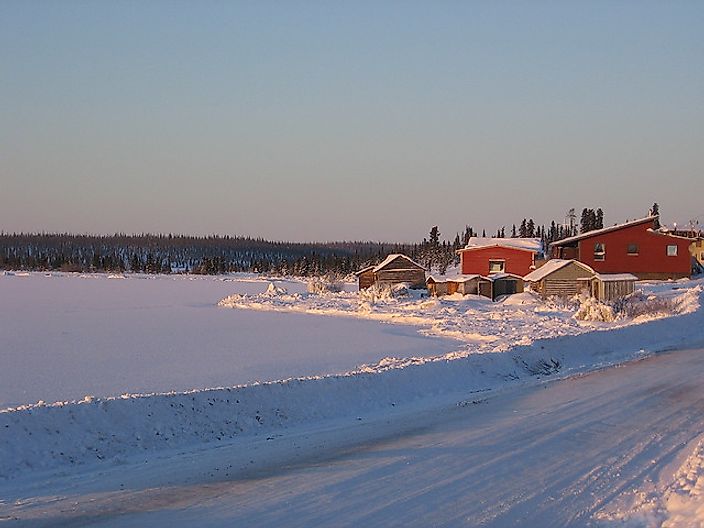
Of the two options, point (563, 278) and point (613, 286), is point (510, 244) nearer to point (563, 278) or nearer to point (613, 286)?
point (563, 278)

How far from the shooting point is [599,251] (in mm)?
61812

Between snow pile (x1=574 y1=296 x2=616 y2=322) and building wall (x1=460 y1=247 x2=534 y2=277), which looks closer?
snow pile (x1=574 y1=296 x2=616 y2=322)

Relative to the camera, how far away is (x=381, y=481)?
835 centimetres

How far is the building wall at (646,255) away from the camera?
61000 millimetres

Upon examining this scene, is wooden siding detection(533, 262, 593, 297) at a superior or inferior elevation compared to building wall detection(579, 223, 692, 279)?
inferior

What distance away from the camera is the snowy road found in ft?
23.9

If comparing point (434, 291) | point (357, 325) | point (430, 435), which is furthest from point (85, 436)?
point (434, 291)

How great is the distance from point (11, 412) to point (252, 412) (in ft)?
11.1

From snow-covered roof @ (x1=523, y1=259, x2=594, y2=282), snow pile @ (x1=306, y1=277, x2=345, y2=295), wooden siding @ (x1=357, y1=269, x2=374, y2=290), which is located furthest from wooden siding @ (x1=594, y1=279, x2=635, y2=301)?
snow pile @ (x1=306, y1=277, x2=345, y2=295)

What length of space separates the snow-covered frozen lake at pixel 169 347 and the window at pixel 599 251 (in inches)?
1193

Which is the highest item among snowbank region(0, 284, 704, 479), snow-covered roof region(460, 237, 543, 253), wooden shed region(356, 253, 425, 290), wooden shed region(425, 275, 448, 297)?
snow-covered roof region(460, 237, 543, 253)

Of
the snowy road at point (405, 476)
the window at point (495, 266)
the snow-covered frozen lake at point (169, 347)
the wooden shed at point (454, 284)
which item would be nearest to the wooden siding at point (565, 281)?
the wooden shed at point (454, 284)

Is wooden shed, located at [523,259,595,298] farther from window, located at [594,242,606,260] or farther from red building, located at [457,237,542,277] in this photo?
window, located at [594,242,606,260]

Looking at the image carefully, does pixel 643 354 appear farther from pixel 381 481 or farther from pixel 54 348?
pixel 54 348
